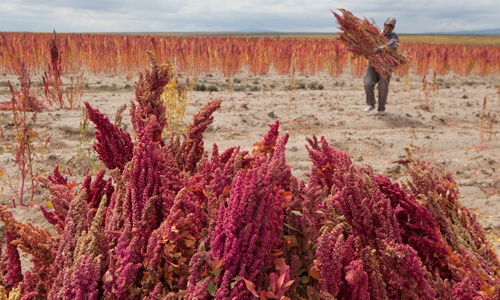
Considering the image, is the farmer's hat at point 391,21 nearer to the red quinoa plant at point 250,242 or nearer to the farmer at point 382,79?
the farmer at point 382,79

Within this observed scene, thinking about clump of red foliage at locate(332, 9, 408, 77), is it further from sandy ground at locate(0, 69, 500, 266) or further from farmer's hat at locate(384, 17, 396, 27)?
sandy ground at locate(0, 69, 500, 266)

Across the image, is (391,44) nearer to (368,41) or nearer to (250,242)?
(368,41)

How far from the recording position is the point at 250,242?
0.79m

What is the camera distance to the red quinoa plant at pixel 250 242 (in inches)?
31.9

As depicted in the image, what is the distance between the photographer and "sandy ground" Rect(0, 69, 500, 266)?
439 cm

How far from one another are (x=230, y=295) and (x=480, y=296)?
0.62 meters

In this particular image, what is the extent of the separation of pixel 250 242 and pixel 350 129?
627 cm

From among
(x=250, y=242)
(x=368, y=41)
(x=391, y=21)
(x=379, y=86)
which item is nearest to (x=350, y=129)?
(x=379, y=86)

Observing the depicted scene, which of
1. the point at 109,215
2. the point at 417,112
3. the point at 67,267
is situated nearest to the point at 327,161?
the point at 109,215

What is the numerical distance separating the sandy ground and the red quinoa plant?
232cm

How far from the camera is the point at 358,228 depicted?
960mm

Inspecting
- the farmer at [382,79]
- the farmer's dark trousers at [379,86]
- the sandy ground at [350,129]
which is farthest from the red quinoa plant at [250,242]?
the farmer's dark trousers at [379,86]

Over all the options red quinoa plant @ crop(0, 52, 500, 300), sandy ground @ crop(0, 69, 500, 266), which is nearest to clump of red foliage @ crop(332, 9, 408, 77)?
sandy ground @ crop(0, 69, 500, 266)

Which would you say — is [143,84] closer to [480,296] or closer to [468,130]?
[480,296]
